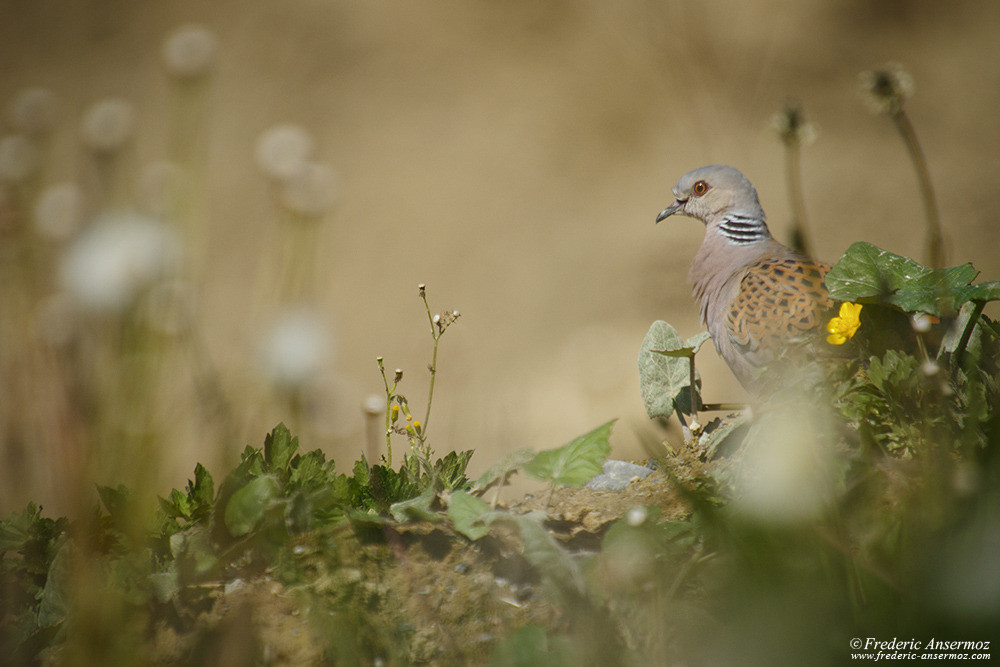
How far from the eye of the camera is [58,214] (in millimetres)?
1370

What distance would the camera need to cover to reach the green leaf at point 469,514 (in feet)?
5.07

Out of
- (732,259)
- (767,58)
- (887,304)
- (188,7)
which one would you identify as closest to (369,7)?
(188,7)

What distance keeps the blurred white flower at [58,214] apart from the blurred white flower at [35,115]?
12 centimetres

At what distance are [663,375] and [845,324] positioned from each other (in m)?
0.69

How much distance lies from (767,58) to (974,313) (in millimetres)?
3787

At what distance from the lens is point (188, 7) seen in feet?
17.0

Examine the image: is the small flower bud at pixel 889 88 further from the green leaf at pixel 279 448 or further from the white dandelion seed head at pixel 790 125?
the green leaf at pixel 279 448

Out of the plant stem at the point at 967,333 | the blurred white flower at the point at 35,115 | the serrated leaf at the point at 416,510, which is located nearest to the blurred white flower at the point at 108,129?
the blurred white flower at the point at 35,115

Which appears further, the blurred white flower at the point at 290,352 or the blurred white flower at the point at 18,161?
the blurred white flower at the point at 290,352

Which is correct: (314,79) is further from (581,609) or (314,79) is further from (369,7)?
(581,609)

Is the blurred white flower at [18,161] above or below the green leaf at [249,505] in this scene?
above

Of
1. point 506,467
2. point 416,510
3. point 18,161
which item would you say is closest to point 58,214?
point 18,161

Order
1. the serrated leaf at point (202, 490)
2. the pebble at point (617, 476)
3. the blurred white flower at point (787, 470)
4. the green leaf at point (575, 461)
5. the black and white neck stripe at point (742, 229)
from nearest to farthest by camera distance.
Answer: the blurred white flower at point (787, 470)
the green leaf at point (575, 461)
the serrated leaf at point (202, 490)
the pebble at point (617, 476)
the black and white neck stripe at point (742, 229)

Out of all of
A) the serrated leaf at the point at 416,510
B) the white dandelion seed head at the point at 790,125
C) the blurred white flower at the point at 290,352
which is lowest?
the serrated leaf at the point at 416,510
